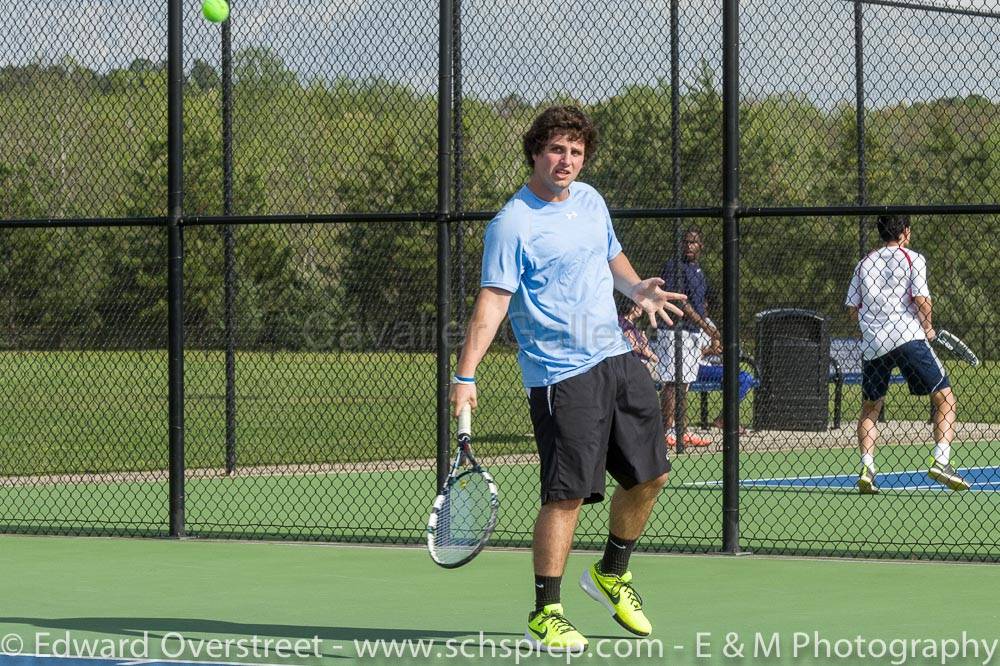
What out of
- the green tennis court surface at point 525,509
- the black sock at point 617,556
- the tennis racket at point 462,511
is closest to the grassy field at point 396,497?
the green tennis court surface at point 525,509

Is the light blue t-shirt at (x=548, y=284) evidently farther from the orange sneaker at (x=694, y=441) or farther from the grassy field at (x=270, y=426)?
the orange sneaker at (x=694, y=441)

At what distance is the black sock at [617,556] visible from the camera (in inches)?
244

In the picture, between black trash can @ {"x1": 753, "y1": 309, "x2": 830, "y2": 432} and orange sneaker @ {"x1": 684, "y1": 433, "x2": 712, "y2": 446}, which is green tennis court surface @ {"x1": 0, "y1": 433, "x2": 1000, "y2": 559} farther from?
black trash can @ {"x1": 753, "y1": 309, "x2": 830, "y2": 432}

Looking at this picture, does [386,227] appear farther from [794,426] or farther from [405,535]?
[405,535]

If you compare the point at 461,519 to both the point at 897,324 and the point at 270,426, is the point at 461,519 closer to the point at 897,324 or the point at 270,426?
the point at 897,324

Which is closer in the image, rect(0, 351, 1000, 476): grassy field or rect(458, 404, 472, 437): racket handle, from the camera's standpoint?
rect(458, 404, 472, 437): racket handle

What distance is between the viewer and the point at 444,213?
849cm

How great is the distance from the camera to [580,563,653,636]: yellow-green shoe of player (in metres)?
6.05

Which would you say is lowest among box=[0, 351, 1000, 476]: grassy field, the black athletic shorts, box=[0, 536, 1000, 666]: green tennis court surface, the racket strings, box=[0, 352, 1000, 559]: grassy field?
box=[0, 351, 1000, 476]: grassy field

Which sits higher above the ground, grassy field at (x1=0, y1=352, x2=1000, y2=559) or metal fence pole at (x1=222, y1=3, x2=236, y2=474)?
metal fence pole at (x1=222, y1=3, x2=236, y2=474)

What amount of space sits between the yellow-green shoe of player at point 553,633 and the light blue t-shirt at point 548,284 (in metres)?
0.75

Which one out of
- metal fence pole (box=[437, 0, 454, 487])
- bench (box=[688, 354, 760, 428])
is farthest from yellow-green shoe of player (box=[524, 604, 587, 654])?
bench (box=[688, 354, 760, 428])

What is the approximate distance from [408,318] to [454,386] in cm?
1884

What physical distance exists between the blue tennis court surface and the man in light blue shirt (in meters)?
5.22
